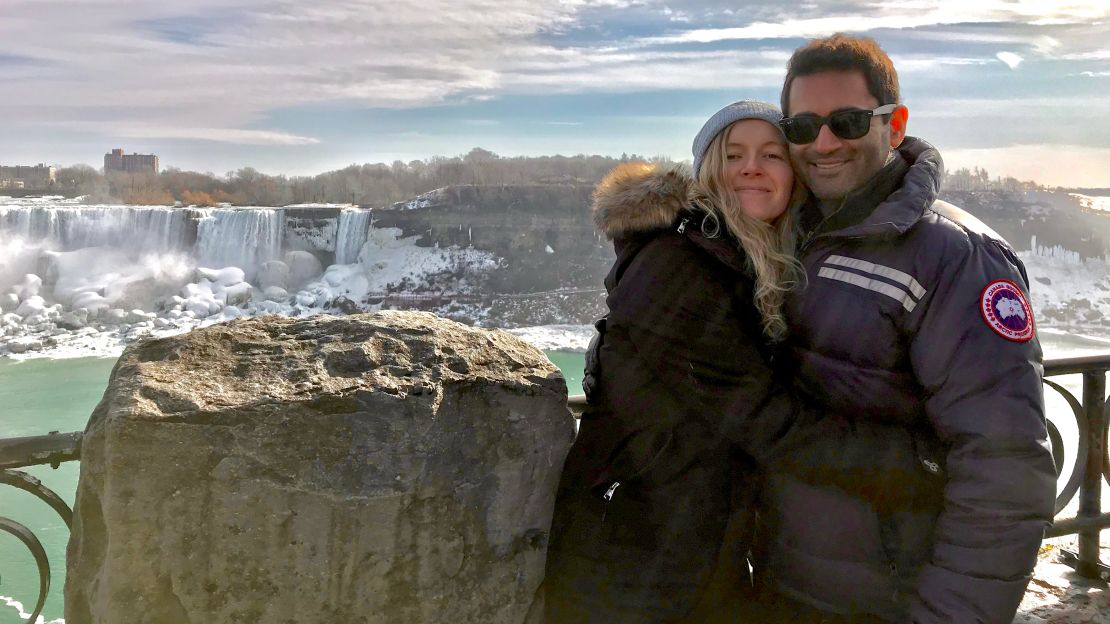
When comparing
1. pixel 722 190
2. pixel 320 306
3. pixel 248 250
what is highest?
pixel 722 190

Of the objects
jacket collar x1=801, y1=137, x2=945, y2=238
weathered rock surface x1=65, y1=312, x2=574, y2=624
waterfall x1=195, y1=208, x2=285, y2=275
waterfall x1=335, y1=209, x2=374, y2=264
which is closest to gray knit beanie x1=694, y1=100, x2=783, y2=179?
jacket collar x1=801, y1=137, x2=945, y2=238

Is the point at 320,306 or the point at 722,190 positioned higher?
the point at 722,190

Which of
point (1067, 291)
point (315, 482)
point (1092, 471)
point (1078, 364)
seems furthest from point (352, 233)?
point (315, 482)

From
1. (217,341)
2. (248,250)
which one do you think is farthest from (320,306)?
(217,341)

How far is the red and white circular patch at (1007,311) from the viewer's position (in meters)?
1.59

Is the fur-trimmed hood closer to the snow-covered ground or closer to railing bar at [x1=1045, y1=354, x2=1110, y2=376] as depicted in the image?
railing bar at [x1=1045, y1=354, x2=1110, y2=376]

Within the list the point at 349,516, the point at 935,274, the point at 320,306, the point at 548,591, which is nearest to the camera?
the point at 935,274

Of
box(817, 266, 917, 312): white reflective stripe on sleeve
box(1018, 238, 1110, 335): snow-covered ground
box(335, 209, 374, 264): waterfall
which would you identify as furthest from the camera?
box(335, 209, 374, 264): waterfall

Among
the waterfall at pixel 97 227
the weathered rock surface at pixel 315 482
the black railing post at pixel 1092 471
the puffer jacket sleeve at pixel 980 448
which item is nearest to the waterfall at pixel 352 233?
the waterfall at pixel 97 227

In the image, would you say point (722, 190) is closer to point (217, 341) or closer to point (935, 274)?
point (935, 274)

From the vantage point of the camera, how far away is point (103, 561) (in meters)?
1.84

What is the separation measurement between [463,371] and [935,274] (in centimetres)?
108

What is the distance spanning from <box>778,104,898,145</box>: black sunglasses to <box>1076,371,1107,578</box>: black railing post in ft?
5.76

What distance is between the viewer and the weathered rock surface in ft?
5.74
